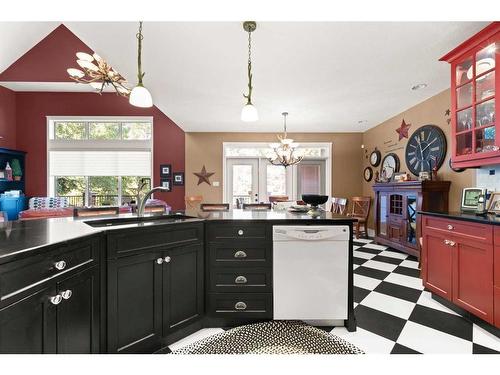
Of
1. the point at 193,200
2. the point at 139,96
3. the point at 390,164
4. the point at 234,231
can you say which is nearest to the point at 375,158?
the point at 390,164

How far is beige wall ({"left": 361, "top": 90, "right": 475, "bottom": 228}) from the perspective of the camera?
10.3 feet

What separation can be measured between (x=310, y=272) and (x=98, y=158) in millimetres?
6419

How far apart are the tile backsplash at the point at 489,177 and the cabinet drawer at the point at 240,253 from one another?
258 centimetres

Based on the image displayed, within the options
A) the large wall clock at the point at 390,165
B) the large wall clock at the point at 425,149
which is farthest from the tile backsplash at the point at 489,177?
the large wall clock at the point at 390,165

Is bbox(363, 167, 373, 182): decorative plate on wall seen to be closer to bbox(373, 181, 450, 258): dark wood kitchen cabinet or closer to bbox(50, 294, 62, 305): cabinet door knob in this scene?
bbox(373, 181, 450, 258): dark wood kitchen cabinet

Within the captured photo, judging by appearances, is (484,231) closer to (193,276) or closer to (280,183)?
(193,276)

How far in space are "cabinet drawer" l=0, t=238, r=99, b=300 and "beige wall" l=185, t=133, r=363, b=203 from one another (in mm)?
4769

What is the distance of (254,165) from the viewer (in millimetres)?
6020

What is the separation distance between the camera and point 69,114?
19.9 ft

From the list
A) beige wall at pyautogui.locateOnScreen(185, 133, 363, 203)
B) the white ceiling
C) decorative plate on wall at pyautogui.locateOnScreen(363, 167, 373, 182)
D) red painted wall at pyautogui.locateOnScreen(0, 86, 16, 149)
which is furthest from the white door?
red painted wall at pyautogui.locateOnScreen(0, 86, 16, 149)

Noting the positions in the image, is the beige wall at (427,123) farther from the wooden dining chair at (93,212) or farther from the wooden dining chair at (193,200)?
the wooden dining chair at (93,212)

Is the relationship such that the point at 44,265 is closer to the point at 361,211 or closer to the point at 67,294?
the point at 67,294

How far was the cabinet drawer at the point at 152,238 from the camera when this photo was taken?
1.33 meters
